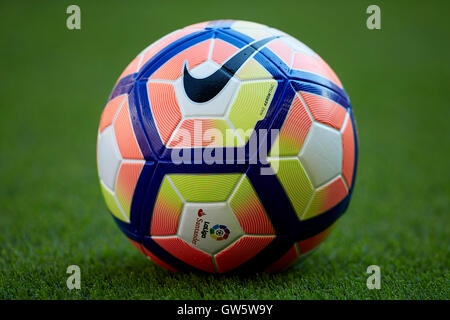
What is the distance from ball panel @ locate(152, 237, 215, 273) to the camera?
2115mm

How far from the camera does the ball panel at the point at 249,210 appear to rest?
6.44 ft

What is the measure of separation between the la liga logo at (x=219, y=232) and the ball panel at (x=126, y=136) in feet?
1.47

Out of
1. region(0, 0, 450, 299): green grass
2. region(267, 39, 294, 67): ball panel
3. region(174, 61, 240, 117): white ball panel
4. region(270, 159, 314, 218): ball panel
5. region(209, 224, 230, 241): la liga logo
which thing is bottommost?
region(0, 0, 450, 299): green grass

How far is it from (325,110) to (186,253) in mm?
931

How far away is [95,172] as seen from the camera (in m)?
4.61

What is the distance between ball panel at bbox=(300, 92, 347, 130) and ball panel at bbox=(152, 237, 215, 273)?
0.82 m

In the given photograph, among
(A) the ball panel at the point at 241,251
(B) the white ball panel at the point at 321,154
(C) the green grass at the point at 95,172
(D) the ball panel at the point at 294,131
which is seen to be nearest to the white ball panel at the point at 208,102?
(D) the ball panel at the point at 294,131

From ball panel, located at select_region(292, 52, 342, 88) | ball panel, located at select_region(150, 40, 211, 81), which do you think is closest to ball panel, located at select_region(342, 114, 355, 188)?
ball panel, located at select_region(292, 52, 342, 88)

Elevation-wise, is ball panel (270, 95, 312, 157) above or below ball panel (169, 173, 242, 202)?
above

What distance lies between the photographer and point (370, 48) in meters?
10.2

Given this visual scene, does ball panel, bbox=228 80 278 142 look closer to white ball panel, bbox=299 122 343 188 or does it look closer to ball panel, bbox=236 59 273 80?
ball panel, bbox=236 59 273 80

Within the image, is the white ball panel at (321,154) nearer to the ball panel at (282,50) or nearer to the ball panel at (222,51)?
the ball panel at (282,50)

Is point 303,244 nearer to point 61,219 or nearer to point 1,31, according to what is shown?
point 61,219

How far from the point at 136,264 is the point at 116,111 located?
0.94 metres
